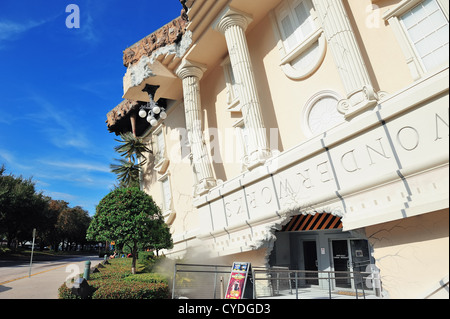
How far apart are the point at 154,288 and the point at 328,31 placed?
8.99m

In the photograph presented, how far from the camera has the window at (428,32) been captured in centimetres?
678

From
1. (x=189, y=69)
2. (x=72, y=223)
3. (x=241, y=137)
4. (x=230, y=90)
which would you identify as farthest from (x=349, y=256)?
(x=72, y=223)

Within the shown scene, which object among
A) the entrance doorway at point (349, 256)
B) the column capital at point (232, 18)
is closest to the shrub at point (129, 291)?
the entrance doorway at point (349, 256)

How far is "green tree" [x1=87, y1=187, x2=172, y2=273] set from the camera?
470 inches

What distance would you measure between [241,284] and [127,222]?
6876mm

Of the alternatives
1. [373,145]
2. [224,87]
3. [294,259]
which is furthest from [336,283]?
[224,87]

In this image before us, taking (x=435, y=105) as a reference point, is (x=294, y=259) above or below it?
below

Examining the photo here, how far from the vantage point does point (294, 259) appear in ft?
39.0

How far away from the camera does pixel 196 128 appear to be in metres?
13.3

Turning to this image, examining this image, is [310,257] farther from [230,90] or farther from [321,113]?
[230,90]

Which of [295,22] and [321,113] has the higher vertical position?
[295,22]
